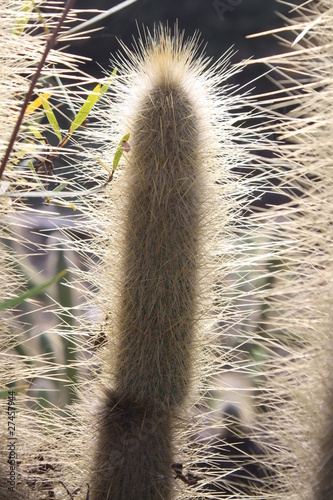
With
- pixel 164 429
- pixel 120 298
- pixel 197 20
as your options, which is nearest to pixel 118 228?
pixel 120 298

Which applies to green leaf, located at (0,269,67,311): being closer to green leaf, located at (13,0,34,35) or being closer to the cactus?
the cactus

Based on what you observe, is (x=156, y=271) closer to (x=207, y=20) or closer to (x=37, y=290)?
(x=37, y=290)

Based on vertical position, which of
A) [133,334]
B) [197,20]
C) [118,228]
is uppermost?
[197,20]

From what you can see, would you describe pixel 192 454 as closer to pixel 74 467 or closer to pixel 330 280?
pixel 74 467

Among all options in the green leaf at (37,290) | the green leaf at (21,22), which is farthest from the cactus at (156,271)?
the green leaf at (37,290)

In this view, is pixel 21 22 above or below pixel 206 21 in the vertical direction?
below

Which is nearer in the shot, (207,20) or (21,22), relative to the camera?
(21,22)

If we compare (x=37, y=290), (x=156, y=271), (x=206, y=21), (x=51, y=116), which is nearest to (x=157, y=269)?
(x=156, y=271)

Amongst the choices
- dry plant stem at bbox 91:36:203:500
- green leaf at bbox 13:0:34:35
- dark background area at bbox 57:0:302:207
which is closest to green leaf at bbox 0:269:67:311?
dry plant stem at bbox 91:36:203:500
